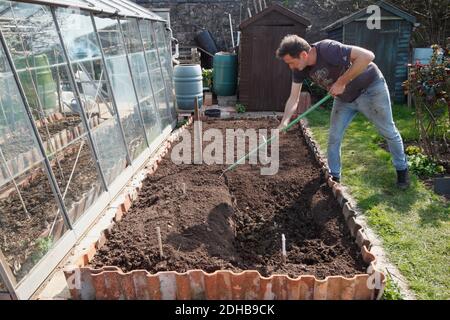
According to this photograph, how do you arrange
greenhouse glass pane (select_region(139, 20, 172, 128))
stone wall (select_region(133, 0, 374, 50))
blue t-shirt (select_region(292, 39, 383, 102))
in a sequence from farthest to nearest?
stone wall (select_region(133, 0, 374, 50)), greenhouse glass pane (select_region(139, 20, 172, 128)), blue t-shirt (select_region(292, 39, 383, 102))

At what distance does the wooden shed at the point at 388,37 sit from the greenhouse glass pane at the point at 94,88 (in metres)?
6.22

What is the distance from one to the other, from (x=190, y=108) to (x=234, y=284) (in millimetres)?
6001

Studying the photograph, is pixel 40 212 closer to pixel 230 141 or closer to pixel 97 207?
pixel 97 207

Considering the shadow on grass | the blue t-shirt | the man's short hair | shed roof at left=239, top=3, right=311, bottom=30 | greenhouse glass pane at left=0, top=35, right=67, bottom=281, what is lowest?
the shadow on grass

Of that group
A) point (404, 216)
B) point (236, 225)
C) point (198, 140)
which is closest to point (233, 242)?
point (236, 225)

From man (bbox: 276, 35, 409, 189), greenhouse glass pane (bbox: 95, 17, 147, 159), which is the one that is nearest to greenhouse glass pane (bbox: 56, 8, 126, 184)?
greenhouse glass pane (bbox: 95, 17, 147, 159)

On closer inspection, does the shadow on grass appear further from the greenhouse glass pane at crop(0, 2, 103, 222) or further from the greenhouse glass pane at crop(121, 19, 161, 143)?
the greenhouse glass pane at crop(121, 19, 161, 143)

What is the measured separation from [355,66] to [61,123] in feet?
12.8

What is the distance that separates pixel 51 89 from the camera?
4.47m

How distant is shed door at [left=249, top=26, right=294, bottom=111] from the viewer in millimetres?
8156

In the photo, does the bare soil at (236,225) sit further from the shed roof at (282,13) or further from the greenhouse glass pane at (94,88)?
the shed roof at (282,13)

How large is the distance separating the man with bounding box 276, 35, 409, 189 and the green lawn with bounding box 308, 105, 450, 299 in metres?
0.28

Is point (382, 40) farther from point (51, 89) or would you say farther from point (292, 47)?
point (51, 89)

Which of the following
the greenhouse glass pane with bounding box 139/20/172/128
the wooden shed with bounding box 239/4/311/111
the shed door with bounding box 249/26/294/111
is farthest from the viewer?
the shed door with bounding box 249/26/294/111
